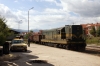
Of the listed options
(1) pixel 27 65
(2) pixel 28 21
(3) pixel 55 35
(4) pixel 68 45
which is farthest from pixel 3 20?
(2) pixel 28 21

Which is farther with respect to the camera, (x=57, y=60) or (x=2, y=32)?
(x=2, y=32)

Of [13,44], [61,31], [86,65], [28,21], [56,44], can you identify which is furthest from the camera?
[28,21]

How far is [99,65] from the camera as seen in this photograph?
11.3 m

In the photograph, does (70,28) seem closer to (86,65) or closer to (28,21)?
(86,65)

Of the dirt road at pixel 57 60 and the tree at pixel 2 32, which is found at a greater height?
the tree at pixel 2 32

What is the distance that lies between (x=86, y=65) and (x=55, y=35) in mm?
20774

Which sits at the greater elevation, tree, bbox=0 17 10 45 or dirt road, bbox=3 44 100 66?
tree, bbox=0 17 10 45

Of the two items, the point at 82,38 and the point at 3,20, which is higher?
the point at 3,20

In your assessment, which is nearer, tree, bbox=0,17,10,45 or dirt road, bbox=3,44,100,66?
dirt road, bbox=3,44,100,66

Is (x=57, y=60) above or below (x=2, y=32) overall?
below

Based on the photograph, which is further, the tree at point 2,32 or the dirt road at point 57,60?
the tree at point 2,32

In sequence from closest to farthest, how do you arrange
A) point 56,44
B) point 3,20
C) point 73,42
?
point 3,20, point 73,42, point 56,44


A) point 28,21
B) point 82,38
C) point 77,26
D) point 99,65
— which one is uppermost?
point 28,21

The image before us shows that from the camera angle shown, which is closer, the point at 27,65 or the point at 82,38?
the point at 27,65
